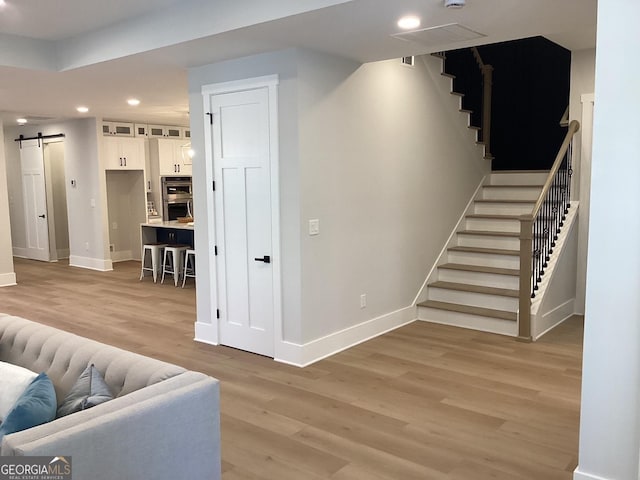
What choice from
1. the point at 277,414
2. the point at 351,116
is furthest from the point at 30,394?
the point at 351,116

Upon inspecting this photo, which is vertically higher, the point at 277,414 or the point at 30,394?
the point at 30,394

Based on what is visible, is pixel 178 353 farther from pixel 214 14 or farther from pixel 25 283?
pixel 25 283

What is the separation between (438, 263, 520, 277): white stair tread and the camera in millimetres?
5895

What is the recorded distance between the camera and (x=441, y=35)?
4.00 meters

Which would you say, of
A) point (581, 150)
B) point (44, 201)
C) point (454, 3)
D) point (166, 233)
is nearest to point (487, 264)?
point (581, 150)

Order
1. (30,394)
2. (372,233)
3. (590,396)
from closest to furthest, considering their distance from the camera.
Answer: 1. (30,394)
2. (590,396)
3. (372,233)

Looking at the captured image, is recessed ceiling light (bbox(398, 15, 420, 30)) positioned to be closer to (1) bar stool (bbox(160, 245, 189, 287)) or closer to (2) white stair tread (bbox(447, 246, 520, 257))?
(2) white stair tread (bbox(447, 246, 520, 257))

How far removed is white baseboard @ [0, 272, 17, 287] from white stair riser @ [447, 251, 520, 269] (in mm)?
6319

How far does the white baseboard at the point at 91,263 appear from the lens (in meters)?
9.38

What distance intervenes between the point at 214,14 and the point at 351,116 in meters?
1.54

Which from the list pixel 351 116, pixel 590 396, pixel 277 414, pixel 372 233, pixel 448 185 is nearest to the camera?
pixel 590 396

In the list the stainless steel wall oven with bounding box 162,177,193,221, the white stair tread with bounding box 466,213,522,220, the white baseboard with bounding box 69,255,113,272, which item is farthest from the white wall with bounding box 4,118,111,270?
the white stair tread with bounding box 466,213,522,220

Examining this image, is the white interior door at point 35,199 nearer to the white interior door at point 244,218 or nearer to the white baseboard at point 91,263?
the white baseboard at point 91,263

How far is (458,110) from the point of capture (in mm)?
6648
